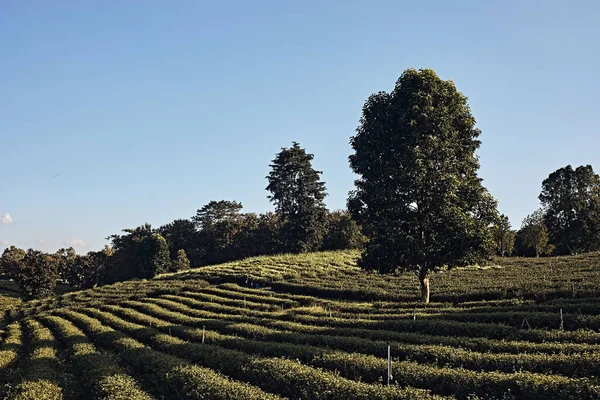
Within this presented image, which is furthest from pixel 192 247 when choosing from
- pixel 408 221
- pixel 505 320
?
pixel 505 320

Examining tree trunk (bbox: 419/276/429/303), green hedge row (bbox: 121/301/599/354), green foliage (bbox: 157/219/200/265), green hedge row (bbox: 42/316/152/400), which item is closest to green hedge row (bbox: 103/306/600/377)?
green hedge row (bbox: 121/301/599/354)

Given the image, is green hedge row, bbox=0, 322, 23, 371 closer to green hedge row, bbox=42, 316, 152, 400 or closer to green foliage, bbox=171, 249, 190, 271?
green hedge row, bbox=42, 316, 152, 400

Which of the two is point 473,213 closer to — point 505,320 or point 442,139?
point 442,139

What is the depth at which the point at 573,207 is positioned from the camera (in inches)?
3386

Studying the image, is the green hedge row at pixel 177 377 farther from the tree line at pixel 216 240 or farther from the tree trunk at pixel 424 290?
the tree line at pixel 216 240

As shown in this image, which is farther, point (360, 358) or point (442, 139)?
point (442, 139)

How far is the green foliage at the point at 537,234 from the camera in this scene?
290 ft

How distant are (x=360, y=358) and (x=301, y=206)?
2595 inches

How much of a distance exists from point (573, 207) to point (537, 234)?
8.28 metres

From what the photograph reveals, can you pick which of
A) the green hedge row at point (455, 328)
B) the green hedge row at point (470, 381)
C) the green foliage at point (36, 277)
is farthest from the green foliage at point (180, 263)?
the green hedge row at point (470, 381)

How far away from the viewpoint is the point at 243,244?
110562mm

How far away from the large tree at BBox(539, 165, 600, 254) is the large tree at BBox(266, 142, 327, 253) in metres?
46.1

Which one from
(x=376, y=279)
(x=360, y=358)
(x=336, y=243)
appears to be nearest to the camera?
(x=360, y=358)

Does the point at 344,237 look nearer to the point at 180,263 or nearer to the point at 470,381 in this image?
the point at 180,263
